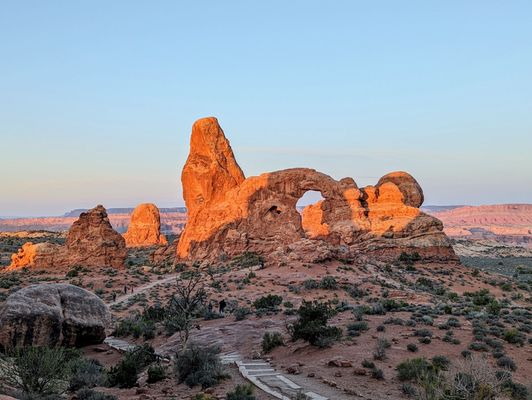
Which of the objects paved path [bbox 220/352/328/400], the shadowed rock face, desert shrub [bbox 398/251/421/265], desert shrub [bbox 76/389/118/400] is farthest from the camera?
the shadowed rock face

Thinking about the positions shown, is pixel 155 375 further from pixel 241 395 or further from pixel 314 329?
pixel 314 329

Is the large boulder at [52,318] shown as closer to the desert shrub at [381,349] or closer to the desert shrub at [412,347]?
the desert shrub at [381,349]

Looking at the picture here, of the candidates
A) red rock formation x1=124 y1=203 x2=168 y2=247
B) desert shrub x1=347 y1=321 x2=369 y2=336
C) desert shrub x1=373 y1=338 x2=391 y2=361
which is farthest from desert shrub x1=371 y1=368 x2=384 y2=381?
red rock formation x1=124 y1=203 x2=168 y2=247

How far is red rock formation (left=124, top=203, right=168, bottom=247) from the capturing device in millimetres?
86500

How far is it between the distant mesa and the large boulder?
24.9 metres

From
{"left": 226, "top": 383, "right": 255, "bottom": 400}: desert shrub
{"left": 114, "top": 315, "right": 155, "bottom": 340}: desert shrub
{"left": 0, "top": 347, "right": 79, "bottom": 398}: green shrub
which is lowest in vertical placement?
{"left": 114, "top": 315, "right": 155, "bottom": 340}: desert shrub

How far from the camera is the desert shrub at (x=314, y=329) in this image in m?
17.4

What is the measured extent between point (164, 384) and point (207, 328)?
8.09 meters

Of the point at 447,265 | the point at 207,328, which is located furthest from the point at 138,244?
the point at 207,328

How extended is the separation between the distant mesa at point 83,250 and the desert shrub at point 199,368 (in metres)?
32.1

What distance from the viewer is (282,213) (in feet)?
172

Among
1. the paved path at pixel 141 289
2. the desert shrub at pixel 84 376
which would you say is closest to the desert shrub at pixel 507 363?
the desert shrub at pixel 84 376

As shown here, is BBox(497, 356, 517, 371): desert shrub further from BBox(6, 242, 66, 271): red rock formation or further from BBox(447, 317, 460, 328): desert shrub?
BBox(6, 242, 66, 271): red rock formation

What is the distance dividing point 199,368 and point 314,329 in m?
4.65
